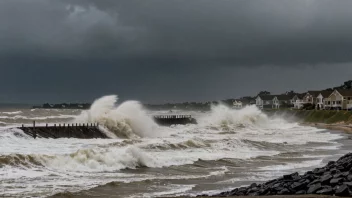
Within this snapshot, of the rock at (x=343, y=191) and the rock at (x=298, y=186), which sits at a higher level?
the rock at (x=343, y=191)

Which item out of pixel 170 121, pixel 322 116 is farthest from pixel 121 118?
pixel 322 116

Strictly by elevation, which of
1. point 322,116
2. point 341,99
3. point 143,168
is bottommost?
point 143,168

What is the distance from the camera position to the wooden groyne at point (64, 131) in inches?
1587

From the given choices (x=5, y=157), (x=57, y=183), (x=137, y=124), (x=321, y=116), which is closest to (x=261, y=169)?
(x=57, y=183)

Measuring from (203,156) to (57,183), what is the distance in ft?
39.9

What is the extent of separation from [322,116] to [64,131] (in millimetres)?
59580

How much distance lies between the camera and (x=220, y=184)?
18000mm

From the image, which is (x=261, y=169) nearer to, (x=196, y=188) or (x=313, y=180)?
(x=196, y=188)

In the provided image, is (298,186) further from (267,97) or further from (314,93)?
(267,97)

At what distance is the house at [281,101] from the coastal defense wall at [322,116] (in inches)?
1534

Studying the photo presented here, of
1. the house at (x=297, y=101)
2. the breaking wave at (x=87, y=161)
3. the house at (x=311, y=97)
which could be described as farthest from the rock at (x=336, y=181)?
the house at (x=297, y=101)

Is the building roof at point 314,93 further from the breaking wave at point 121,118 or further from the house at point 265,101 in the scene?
the breaking wave at point 121,118

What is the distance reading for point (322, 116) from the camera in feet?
293

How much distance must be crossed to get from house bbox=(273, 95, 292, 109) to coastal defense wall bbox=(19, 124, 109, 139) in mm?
108103
